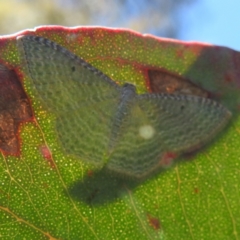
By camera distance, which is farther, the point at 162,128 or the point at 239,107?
the point at 162,128

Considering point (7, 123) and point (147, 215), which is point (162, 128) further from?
point (7, 123)

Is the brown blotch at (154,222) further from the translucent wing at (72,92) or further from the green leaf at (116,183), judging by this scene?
the translucent wing at (72,92)

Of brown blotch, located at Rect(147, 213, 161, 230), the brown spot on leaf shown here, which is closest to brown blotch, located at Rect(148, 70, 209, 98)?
the brown spot on leaf

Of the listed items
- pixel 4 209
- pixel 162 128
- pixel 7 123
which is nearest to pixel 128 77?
pixel 162 128

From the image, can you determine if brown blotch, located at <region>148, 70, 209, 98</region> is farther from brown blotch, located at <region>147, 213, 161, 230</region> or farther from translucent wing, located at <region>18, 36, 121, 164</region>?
brown blotch, located at <region>147, 213, 161, 230</region>

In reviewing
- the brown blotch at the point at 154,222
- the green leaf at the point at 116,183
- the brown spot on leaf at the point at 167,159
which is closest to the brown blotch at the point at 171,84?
the green leaf at the point at 116,183
